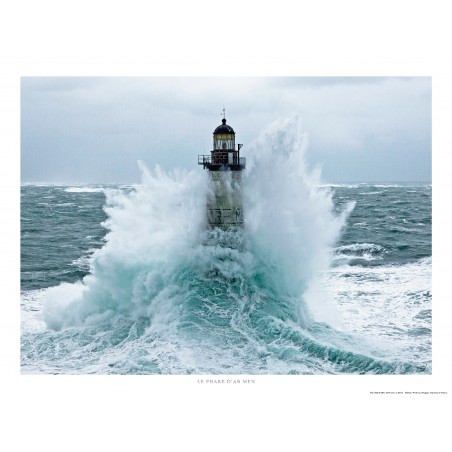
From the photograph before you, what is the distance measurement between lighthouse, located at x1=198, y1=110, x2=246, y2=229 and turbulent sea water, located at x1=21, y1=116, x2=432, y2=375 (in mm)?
206

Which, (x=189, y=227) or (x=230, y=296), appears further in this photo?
(x=189, y=227)

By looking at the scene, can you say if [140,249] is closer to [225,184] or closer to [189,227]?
[189,227]

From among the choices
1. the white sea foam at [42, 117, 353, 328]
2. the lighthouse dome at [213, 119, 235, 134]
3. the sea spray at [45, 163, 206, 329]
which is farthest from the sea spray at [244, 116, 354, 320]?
the sea spray at [45, 163, 206, 329]

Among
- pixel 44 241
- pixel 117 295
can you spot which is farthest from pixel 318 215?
pixel 44 241

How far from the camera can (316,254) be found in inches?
637

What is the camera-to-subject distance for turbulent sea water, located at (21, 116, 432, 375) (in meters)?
12.3

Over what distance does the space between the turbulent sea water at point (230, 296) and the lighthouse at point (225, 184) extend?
206mm

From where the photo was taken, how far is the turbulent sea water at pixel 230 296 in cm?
1232

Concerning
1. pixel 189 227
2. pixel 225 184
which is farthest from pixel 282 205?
pixel 189 227

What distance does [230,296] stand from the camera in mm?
14602

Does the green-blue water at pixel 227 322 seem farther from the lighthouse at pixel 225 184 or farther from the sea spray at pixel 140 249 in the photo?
the lighthouse at pixel 225 184

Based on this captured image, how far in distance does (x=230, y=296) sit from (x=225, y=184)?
2884 mm

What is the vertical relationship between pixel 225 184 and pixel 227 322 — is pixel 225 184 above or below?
above
